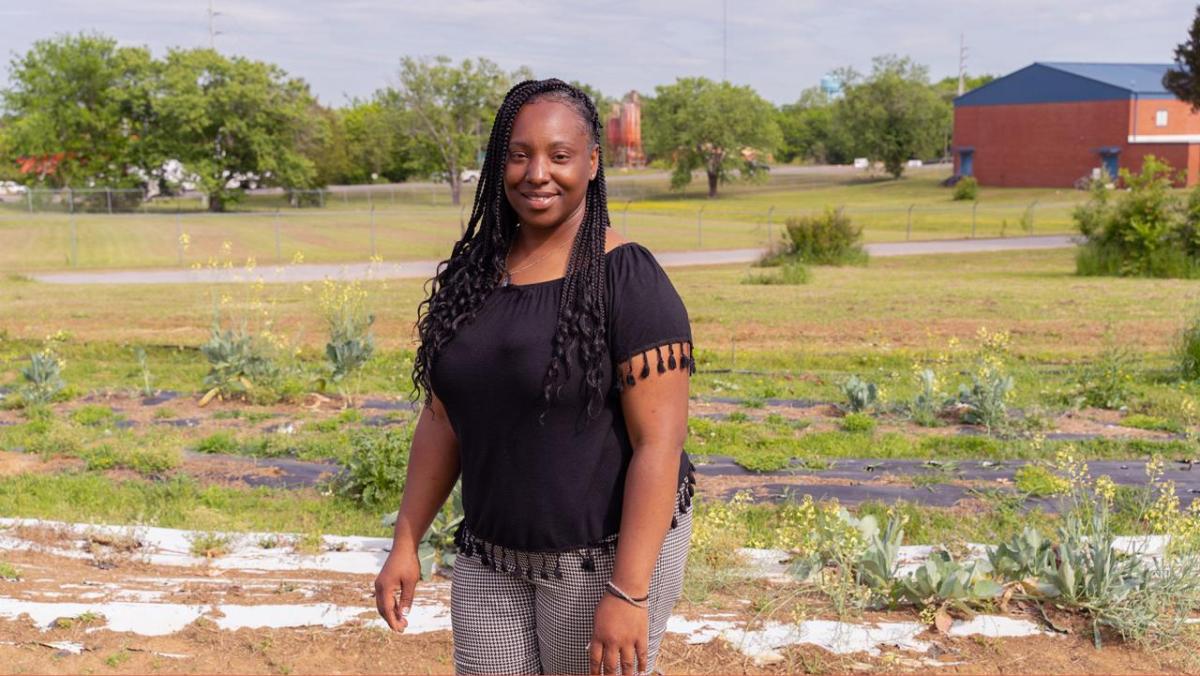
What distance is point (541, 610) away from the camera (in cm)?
243

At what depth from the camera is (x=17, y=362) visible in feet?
36.9

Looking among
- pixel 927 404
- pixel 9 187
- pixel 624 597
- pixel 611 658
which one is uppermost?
pixel 9 187

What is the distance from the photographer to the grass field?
3206 centimetres

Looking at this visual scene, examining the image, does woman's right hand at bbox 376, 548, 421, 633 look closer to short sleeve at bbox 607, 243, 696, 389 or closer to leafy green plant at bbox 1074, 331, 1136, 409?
short sleeve at bbox 607, 243, 696, 389

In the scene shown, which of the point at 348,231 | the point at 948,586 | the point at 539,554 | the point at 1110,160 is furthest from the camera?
the point at 1110,160

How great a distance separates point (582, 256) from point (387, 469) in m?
3.81

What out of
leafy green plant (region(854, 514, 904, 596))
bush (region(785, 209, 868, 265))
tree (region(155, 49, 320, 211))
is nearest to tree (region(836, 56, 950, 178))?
tree (region(155, 49, 320, 211))

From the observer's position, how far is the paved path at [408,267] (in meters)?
22.7

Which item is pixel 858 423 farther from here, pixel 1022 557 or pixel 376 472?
pixel 1022 557

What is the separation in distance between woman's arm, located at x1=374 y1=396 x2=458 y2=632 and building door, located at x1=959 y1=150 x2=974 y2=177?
65.8 meters

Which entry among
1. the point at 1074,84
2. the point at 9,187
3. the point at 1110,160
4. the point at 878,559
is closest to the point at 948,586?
the point at 878,559

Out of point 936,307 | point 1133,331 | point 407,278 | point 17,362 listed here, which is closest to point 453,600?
point 17,362

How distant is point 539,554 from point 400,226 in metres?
43.5

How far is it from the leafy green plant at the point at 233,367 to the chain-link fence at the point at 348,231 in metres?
17.5
